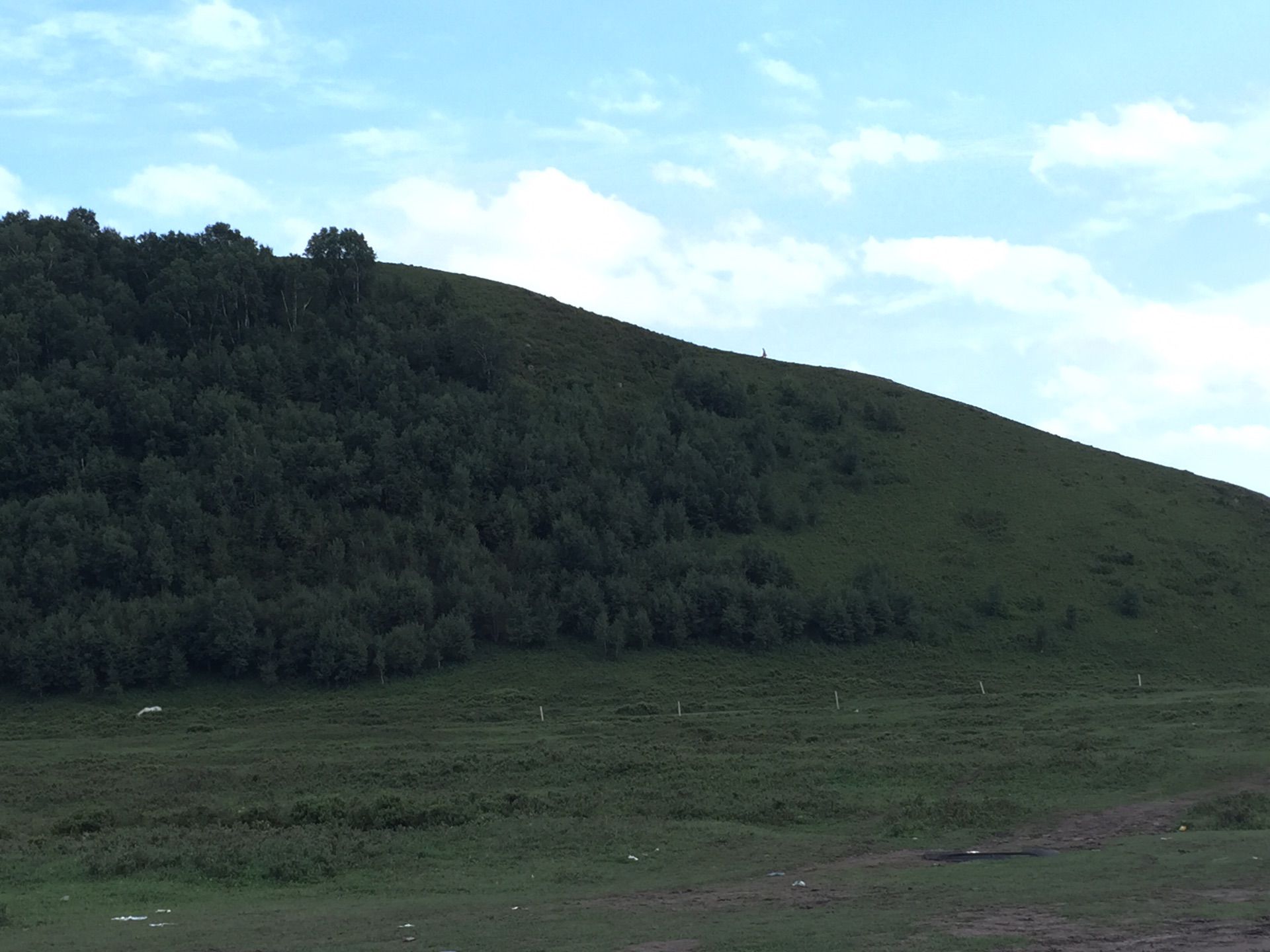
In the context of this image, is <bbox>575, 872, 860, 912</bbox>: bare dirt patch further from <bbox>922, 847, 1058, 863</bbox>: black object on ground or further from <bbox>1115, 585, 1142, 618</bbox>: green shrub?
<bbox>1115, 585, 1142, 618</bbox>: green shrub

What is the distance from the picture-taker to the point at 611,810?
29.1 m

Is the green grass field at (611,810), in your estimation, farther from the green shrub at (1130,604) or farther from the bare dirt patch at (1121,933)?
the green shrub at (1130,604)

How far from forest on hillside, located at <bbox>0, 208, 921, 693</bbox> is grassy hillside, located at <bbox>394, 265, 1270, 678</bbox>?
2.19m

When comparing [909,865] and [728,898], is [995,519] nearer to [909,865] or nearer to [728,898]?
[909,865]

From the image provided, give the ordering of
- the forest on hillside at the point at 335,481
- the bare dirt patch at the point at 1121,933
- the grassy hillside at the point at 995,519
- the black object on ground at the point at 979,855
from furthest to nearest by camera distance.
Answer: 1. the grassy hillside at the point at 995,519
2. the forest on hillside at the point at 335,481
3. the black object on ground at the point at 979,855
4. the bare dirt patch at the point at 1121,933

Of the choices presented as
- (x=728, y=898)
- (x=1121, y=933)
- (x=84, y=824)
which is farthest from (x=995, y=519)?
(x=1121, y=933)

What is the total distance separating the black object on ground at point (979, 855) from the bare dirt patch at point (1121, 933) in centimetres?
623

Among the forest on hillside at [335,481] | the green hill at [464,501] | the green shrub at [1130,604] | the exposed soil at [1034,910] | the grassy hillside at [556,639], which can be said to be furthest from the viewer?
the green shrub at [1130,604]

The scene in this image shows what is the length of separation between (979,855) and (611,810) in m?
9.02

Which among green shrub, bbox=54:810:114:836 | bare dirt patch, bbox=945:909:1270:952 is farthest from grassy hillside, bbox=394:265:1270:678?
bare dirt patch, bbox=945:909:1270:952

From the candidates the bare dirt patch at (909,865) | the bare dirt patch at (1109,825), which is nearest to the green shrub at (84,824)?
the bare dirt patch at (909,865)

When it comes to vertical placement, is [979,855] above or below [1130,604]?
below

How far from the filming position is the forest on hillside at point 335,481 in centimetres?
5541

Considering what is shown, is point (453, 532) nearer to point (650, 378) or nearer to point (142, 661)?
point (142, 661)
